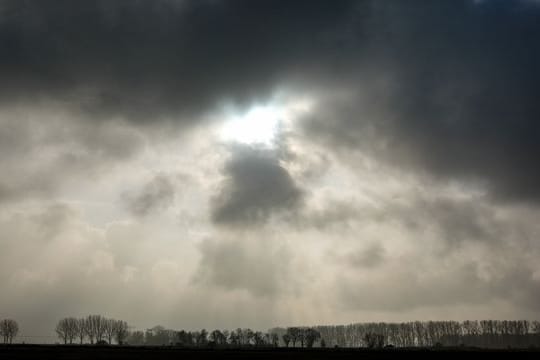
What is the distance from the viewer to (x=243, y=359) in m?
73.6

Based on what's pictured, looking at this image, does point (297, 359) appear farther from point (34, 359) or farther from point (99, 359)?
point (34, 359)

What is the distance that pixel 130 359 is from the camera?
224 feet

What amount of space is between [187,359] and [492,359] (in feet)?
153

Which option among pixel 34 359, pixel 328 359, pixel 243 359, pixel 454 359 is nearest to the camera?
pixel 34 359

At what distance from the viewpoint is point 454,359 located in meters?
84.0

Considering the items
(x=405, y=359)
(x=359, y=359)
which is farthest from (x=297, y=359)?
(x=405, y=359)

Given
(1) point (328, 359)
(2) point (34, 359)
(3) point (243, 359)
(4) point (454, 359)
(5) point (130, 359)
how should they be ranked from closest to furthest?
1. (2) point (34, 359)
2. (5) point (130, 359)
3. (3) point (243, 359)
4. (1) point (328, 359)
5. (4) point (454, 359)

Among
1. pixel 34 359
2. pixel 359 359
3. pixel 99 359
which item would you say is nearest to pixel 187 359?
pixel 99 359

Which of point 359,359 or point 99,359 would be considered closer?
point 99,359

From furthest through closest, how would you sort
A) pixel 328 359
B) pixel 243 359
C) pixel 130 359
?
pixel 328 359, pixel 243 359, pixel 130 359

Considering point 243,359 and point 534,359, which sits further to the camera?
point 534,359

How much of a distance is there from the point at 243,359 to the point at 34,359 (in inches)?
1014

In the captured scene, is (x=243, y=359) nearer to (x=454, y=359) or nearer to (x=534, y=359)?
(x=454, y=359)

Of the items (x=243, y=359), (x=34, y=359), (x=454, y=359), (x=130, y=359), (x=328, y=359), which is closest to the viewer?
(x=34, y=359)
